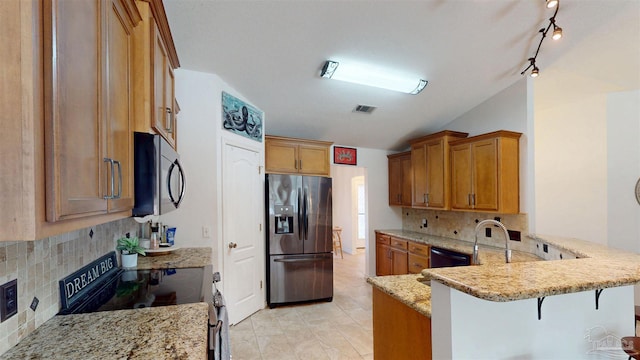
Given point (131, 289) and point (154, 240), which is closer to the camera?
point (131, 289)

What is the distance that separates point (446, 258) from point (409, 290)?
2.22 meters

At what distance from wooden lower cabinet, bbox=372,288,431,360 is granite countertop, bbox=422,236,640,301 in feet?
1.18

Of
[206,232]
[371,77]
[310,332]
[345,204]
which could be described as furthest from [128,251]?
[345,204]

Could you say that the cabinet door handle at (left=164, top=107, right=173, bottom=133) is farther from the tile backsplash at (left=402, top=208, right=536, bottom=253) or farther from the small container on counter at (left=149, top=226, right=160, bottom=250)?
the tile backsplash at (left=402, top=208, right=536, bottom=253)

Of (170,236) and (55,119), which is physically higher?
(55,119)

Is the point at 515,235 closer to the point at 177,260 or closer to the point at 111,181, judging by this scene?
the point at 177,260

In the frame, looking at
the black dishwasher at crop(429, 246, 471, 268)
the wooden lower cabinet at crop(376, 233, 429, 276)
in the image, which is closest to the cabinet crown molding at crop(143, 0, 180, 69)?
the black dishwasher at crop(429, 246, 471, 268)

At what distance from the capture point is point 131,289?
1.60 m

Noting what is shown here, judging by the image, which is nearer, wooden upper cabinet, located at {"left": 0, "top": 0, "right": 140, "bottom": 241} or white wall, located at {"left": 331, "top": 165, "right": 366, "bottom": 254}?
A: wooden upper cabinet, located at {"left": 0, "top": 0, "right": 140, "bottom": 241}

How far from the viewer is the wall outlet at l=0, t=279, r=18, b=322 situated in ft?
3.00

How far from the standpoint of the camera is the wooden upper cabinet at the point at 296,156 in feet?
12.9

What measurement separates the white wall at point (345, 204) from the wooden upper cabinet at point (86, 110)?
660 centimetres

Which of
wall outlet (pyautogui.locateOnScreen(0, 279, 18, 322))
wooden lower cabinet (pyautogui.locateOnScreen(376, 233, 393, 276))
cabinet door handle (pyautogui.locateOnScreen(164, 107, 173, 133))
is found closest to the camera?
wall outlet (pyautogui.locateOnScreen(0, 279, 18, 322))

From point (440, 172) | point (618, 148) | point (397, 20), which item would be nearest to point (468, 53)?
point (397, 20)
